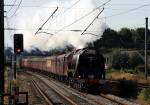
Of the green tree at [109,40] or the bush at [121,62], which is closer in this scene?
the bush at [121,62]

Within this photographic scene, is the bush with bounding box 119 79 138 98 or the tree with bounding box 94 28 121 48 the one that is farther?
the tree with bounding box 94 28 121 48

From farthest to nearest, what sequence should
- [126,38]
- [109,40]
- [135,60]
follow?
[126,38] < [109,40] < [135,60]

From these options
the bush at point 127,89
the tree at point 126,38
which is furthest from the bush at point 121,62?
the bush at point 127,89

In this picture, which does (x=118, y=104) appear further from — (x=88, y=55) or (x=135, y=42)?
(x=135, y=42)

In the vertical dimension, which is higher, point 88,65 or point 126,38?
point 126,38

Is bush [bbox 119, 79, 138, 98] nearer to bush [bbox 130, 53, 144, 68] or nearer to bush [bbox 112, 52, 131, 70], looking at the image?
bush [bbox 112, 52, 131, 70]

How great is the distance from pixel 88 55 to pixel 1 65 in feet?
50.1

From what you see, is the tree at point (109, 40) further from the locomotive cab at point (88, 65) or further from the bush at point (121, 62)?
the locomotive cab at point (88, 65)

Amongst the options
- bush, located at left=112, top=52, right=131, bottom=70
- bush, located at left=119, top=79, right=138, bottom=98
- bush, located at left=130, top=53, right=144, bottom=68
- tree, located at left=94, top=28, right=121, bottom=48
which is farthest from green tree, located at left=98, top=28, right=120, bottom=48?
bush, located at left=119, top=79, right=138, bottom=98

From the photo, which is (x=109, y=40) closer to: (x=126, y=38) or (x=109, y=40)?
(x=109, y=40)

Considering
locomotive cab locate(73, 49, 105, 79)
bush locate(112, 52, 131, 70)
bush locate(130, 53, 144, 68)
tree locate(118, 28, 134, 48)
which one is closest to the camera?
locomotive cab locate(73, 49, 105, 79)

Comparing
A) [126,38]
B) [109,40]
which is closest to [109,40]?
[109,40]

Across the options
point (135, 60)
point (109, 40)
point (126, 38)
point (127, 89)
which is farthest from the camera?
point (126, 38)

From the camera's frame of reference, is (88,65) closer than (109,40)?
Yes
